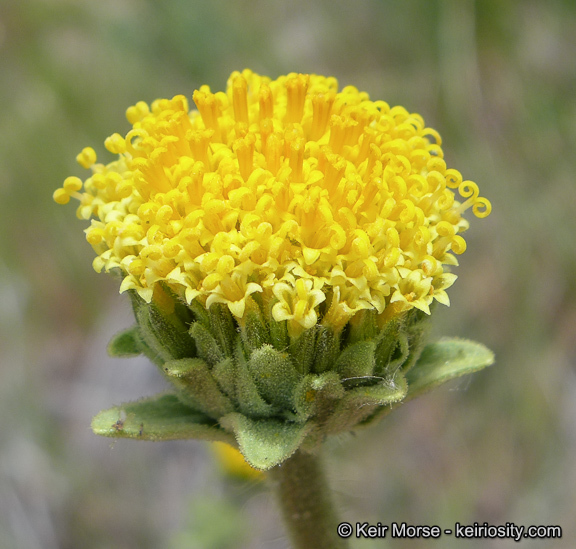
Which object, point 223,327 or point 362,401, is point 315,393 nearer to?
point 362,401

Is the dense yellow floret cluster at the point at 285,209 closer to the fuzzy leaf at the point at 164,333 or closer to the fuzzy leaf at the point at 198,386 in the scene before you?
the fuzzy leaf at the point at 164,333

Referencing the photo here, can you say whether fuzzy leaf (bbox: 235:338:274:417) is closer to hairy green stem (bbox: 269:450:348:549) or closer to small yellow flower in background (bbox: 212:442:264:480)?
hairy green stem (bbox: 269:450:348:549)

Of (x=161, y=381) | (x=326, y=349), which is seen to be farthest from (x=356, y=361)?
(x=161, y=381)

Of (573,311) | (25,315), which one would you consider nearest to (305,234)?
(573,311)

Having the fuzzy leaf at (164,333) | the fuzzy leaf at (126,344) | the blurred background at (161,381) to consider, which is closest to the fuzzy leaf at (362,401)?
the fuzzy leaf at (164,333)

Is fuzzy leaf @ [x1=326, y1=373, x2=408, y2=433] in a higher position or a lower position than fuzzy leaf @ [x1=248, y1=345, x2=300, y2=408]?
lower

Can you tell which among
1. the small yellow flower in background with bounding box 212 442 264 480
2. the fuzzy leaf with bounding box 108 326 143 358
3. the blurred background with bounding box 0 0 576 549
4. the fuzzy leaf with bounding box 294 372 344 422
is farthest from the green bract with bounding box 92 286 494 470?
the blurred background with bounding box 0 0 576 549
